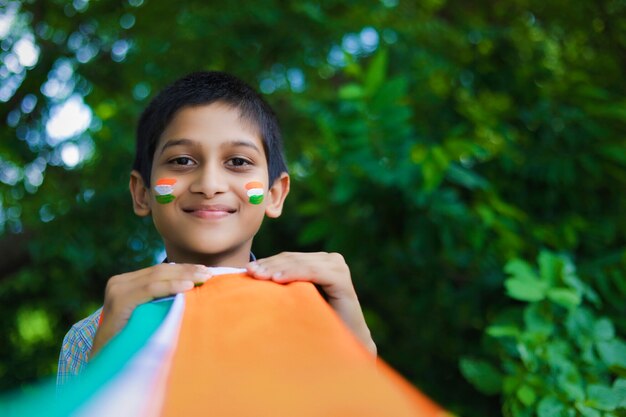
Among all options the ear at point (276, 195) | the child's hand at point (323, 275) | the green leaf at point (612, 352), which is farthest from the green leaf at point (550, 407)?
the ear at point (276, 195)

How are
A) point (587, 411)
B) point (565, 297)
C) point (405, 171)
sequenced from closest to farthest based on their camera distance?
point (587, 411) < point (565, 297) < point (405, 171)

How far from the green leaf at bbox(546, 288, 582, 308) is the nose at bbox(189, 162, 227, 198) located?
110 centimetres

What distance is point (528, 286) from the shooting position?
2104mm

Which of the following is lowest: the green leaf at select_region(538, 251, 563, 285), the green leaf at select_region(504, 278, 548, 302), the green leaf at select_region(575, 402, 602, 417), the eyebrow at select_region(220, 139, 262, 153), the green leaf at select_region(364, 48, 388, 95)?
the green leaf at select_region(575, 402, 602, 417)

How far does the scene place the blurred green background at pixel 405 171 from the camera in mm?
2373

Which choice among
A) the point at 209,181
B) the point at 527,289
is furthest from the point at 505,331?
the point at 209,181

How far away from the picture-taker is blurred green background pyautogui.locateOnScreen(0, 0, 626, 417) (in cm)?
237

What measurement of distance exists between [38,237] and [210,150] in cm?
252

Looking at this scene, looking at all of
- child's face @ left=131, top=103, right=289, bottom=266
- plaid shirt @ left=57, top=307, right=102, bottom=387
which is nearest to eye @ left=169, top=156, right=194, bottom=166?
child's face @ left=131, top=103, right=289, bottom=266

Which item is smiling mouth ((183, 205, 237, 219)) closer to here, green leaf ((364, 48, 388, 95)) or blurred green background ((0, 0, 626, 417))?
blurred green background ((0, 0, 626, 417))

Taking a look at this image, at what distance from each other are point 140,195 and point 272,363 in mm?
658

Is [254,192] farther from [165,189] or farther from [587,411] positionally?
[587,411]

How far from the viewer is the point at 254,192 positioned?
4.94 feet

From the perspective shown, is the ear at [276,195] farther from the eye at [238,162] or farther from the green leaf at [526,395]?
the green leaf at [526,395]
